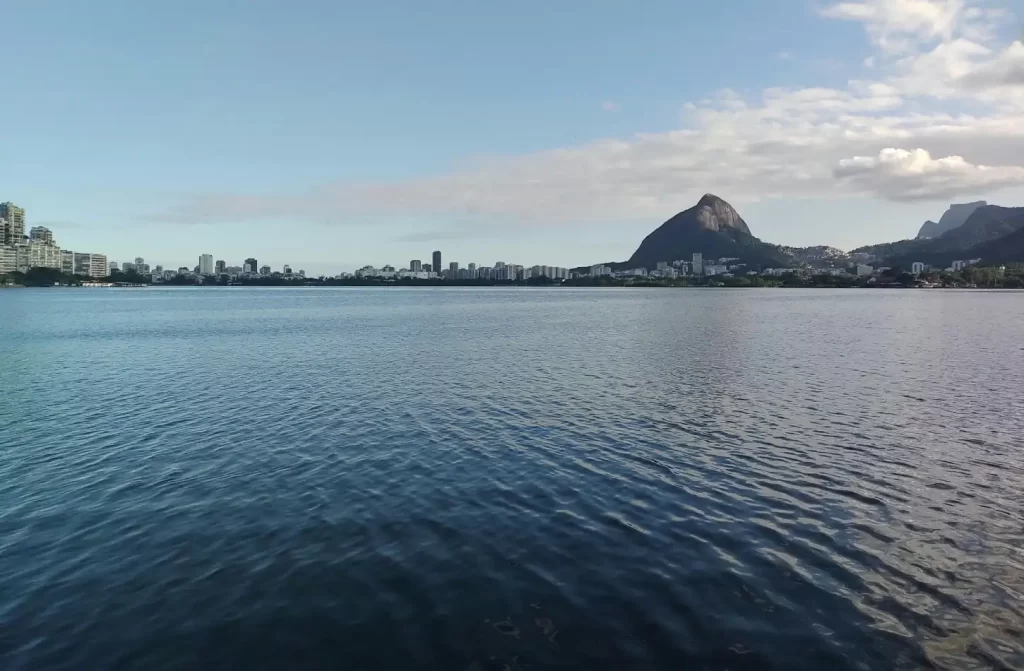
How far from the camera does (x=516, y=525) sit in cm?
1703

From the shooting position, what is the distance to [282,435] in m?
27.2

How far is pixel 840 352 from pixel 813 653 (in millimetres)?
50321

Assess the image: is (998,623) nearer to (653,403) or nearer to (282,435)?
(653,403)

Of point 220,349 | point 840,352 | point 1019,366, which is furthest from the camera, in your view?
point 220,349

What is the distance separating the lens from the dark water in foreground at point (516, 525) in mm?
11578

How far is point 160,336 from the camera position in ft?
245

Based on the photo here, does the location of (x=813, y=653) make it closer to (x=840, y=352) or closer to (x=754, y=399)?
(x=754, y=399)

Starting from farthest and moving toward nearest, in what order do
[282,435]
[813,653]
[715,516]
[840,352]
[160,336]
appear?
[160,336], [840,352], [282,435], [715,516], [813,653]

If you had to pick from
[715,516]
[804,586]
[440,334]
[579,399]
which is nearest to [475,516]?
[715,516]

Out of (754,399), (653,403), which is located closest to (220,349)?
(653,403)

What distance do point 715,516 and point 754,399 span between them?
1867 centimetres

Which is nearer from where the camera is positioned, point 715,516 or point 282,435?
point 715,516

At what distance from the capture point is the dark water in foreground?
11.6 m

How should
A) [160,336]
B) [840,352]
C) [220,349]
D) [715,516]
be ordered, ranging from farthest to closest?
[160,336] → [220,349] → [840,352] → [715,516]
